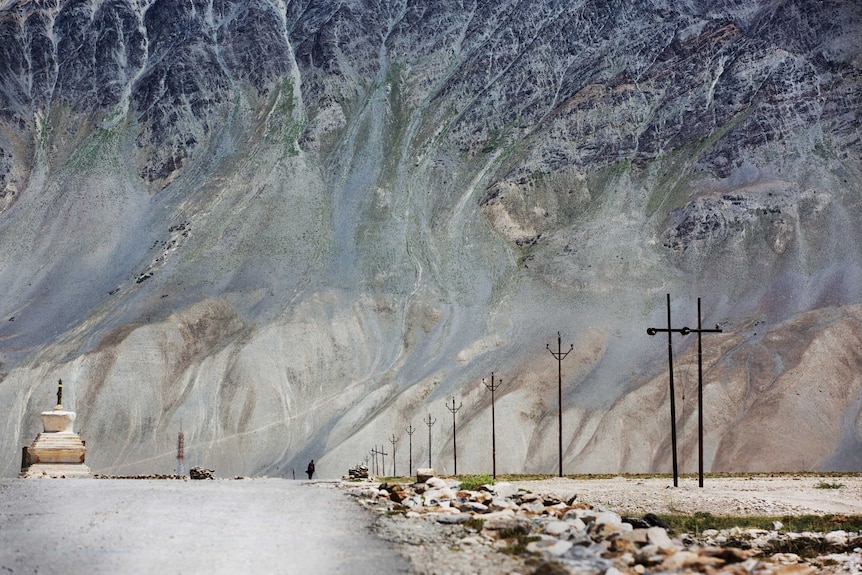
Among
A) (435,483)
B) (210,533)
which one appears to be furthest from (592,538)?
(435,483)

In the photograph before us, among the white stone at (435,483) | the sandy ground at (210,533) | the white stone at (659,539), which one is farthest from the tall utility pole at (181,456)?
the white stone at (659,539)

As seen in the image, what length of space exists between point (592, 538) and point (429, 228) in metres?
107

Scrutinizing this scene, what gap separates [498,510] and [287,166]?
11290 centimetres

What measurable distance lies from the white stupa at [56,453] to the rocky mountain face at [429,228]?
3655 cm

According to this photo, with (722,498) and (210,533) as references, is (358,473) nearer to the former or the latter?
(722,498)

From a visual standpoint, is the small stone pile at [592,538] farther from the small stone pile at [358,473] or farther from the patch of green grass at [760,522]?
the small stone pile at [358,473]

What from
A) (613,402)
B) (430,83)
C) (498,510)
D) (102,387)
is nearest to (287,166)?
(430,83)

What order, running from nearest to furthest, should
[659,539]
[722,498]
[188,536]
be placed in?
[659,539] < [188,536] < [722,498]

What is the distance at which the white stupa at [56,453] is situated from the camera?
52.4 metres

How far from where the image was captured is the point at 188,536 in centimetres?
1766

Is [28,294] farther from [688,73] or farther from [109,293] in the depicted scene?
[688,73]

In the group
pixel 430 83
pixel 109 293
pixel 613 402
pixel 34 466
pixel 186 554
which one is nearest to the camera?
pixel 186 554

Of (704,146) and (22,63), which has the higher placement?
(22,63)

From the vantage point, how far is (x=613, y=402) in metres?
93.0
